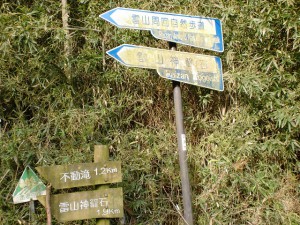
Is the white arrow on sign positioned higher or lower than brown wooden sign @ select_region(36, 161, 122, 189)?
higher

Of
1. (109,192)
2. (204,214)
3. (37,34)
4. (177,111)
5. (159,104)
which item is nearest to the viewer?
(109,192)

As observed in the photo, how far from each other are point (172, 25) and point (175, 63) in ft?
1.05

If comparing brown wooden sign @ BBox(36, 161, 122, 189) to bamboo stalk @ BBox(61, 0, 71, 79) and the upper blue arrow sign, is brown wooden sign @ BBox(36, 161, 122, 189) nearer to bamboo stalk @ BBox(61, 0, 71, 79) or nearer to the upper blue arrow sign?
the upper blue arrow sign

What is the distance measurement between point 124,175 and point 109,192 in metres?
0.91

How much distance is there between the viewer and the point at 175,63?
306cm

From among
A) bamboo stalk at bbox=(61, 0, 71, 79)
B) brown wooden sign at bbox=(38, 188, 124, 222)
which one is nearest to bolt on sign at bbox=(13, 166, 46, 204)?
brown wooden sign at bbox=(38, 188, 124, 222)

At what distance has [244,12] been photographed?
13.1 feet

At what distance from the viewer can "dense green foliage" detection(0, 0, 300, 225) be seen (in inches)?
143

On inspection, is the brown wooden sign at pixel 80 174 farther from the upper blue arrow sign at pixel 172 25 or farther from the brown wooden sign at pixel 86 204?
the upper blue arrow sign at pixel 172 25

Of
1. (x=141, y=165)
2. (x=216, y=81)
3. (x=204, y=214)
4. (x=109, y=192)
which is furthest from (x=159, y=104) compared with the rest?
(x=109, y=192)

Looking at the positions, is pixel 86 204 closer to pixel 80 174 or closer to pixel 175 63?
pixel 80 174

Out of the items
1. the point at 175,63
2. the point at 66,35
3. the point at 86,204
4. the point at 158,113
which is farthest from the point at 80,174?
the point at 66,35

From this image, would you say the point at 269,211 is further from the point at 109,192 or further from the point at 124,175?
the point at 109,192

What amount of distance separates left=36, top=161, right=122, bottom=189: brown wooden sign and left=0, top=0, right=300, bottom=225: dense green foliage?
0.90m
